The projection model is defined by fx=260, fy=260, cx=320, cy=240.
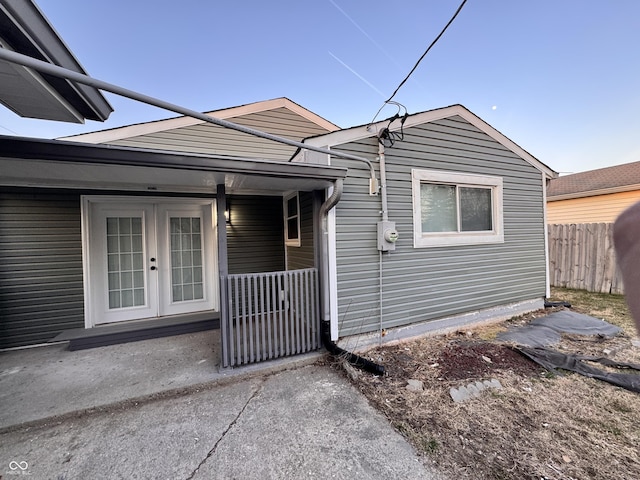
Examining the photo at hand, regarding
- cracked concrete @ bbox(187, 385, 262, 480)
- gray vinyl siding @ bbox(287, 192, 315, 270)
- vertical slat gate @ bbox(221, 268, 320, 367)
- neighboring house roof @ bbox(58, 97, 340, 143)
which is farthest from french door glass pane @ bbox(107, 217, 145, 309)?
cracked concrete @ bbox(187, 385, 262, 480)

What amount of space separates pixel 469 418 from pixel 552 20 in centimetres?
625

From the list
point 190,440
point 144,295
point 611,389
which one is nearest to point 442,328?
point 611,389

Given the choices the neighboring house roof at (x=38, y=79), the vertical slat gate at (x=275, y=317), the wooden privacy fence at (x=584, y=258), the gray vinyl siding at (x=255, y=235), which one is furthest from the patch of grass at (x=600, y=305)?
the neighboring house roof at (x=38, y=79)

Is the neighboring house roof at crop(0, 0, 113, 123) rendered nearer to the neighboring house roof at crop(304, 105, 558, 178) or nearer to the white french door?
the neighboring house roof at crop(304, 105, 558, 178)

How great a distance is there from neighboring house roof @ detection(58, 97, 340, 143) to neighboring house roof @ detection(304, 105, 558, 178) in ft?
9.94

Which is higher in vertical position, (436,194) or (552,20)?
(552,20)

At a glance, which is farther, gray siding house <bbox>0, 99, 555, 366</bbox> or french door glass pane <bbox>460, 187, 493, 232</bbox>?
french door glass pane <bbox>460, 187, 493, 232</bbox>

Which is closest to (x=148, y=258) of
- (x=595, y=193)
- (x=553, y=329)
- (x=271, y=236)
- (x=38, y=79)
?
(x=271, y=236)

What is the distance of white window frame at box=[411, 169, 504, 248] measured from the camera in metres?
4.06

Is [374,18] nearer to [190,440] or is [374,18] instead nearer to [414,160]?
[414,160]

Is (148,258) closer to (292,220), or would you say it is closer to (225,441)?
(292,220)

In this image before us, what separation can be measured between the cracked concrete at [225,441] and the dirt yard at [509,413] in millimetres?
294

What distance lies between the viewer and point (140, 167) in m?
2.44

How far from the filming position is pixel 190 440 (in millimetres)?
2113
